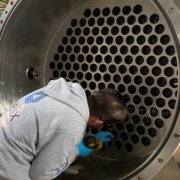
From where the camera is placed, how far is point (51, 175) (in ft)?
3.99

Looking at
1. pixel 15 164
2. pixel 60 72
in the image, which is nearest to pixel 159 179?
pixel 15 164

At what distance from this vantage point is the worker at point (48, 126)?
116 centimetres

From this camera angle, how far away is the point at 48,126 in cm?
117

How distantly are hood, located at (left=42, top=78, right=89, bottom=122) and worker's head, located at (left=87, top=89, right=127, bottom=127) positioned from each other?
50 millimetres

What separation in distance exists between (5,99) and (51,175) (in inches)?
20.3

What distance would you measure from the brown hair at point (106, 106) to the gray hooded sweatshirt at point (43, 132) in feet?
0.17

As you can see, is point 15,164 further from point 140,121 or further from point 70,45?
point 70,45

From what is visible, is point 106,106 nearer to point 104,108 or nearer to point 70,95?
point 104,108

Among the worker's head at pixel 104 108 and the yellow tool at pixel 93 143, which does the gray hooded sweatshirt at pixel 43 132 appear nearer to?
the worker's head at pixel 104 108

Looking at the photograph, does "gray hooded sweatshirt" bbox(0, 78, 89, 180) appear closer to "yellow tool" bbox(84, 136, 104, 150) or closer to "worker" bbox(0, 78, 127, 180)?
"worker" bbox(0, 78, 127, 180)

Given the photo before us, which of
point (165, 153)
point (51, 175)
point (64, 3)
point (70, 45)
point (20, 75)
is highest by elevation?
point (64, 3)

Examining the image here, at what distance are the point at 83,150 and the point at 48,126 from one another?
13.8 inches

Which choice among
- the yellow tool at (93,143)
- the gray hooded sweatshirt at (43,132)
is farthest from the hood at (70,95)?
the yellow tool at (93,143)

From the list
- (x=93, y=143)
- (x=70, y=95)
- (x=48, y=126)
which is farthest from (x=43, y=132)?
(x=93, y=143)
